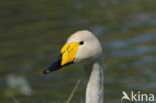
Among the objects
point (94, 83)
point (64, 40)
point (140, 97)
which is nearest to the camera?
point (94, 83)

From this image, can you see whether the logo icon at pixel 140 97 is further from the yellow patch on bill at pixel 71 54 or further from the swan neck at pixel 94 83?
the yellow patch on bill at pixel 71 54

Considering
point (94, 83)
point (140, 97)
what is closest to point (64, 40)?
point (140, 97)

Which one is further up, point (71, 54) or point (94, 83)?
point (71, 54)

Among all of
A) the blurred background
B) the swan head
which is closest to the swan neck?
the swan head

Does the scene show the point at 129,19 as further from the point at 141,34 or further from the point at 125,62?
the point at 125,62

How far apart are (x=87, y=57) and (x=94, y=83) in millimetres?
281

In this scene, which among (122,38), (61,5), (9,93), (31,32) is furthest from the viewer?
(61,5)

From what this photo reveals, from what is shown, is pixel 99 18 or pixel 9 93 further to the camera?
pixel 99 18

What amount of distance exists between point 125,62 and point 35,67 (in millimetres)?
1945

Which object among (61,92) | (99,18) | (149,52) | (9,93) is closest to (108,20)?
(99,18)

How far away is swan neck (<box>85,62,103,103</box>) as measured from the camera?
14.5 feet

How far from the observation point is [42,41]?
39.7ft

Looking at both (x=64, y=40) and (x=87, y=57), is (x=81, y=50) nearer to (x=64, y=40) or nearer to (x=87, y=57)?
(x=87, y=57)

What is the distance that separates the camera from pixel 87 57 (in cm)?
431
